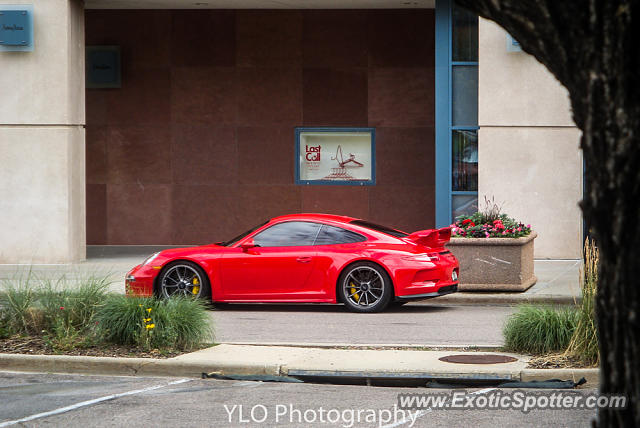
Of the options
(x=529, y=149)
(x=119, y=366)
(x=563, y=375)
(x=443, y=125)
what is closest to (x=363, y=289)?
(x=119, y=366)

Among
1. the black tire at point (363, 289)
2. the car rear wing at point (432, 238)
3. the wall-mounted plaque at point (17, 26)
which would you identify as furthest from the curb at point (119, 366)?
the wall-mounted plaque at point (17, 26)

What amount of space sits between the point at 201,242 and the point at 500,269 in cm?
1110

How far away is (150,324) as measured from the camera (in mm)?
9383

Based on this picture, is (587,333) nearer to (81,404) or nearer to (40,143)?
(81,404)

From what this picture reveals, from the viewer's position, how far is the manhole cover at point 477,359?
889cm

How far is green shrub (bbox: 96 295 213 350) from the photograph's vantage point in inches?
368

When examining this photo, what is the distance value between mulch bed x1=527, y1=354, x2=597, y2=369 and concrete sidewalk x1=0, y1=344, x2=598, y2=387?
0.39ft

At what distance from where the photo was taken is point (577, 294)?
45.8ft

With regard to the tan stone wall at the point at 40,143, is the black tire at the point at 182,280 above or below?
below

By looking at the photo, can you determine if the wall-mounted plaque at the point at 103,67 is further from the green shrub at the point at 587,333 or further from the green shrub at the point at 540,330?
the green shrub at the point at 587,333

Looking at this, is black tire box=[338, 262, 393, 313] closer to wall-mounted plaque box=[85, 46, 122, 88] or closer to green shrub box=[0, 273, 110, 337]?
green shrub box=[0, 273, 110, 337]

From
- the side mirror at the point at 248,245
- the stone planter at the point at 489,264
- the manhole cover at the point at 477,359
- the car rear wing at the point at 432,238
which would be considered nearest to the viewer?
the manhole cover at the point at 477,359

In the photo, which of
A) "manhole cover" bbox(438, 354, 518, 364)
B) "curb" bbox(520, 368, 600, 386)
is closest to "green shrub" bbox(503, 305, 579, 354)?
"manhole cover" bbox(438, 354, 518, 364)

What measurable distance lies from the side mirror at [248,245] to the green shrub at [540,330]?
194 inches
